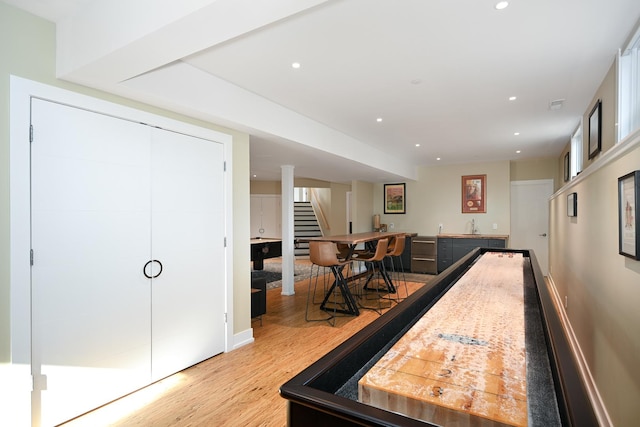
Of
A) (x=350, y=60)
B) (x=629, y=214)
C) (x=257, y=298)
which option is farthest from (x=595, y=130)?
(x=257, y=298)

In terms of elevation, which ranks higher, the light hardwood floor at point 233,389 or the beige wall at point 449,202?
the beige wall at point 449,202

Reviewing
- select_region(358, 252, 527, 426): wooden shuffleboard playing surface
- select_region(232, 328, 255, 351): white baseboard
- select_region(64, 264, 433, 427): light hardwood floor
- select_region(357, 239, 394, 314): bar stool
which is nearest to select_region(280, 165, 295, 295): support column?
select_region(357, 239, 394, 314): bar stool

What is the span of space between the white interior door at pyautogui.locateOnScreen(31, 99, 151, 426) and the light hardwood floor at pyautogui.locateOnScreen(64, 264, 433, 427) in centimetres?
21

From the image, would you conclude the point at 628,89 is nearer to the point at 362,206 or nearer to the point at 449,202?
the point at 449,202

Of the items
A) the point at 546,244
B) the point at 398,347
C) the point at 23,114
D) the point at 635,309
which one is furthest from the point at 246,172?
the point at 546,244

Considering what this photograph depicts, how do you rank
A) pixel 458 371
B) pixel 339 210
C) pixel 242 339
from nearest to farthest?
pixel 458 371, pixel 242 339, pixel 339 210

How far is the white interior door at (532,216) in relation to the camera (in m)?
6.80

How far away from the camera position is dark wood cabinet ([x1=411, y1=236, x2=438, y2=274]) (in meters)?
7.26

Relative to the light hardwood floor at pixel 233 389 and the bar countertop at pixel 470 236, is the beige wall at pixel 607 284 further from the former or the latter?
the bar countertop at pixel 470 236

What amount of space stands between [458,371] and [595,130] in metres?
3.39

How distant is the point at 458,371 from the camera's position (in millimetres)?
887

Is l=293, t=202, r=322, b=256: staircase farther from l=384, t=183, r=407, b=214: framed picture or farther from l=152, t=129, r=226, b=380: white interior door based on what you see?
l=152, t=129, r=226, b=380: white interior door

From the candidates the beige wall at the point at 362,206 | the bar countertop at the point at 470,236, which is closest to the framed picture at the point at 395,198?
the beige wall at the point at 362,206

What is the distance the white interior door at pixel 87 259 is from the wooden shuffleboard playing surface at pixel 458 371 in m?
2.17
